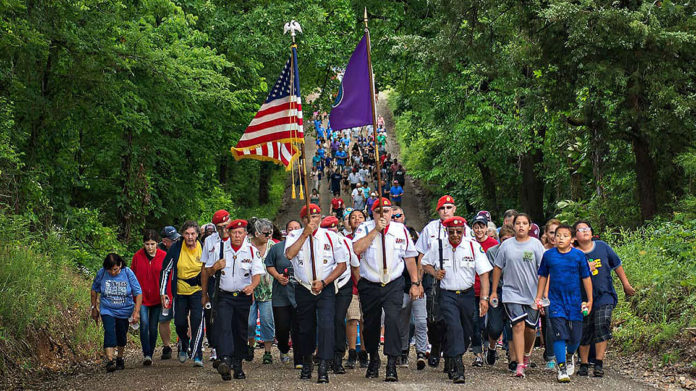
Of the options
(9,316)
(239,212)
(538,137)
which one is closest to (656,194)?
(538,137)

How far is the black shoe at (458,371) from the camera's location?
→ 10453 mm

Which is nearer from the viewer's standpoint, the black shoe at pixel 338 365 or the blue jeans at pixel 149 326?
the black shoe at pixel 338 365

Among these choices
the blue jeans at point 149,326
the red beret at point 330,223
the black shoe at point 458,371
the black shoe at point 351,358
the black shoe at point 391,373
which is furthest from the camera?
the blue jeans at point 149,326

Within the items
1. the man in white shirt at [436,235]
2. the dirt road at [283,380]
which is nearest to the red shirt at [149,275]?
the dirt road at [283,380]

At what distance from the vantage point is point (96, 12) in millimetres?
18938

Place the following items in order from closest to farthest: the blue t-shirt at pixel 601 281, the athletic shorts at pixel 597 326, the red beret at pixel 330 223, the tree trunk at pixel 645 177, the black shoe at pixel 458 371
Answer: the black shoe at pixel 458 371 < the athletic shorts at pixel 597 326 < the blue t-shirt at pixel 601 281 < the red beret at pixel 330 223 < the tree trunk at pixel 645 177

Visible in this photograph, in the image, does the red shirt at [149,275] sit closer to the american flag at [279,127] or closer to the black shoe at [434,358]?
the american flag at [279,127]

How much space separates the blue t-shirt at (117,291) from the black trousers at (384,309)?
11.2 ft

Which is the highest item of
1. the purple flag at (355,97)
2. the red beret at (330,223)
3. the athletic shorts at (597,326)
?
the purple flag at (355,97)

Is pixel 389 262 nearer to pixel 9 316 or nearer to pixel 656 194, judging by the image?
pixel 9 316

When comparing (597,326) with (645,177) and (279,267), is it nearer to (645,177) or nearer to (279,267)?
(279,267)

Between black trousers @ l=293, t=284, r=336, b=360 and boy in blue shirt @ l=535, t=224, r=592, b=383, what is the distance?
2.46 meters

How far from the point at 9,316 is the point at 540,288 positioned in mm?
7117

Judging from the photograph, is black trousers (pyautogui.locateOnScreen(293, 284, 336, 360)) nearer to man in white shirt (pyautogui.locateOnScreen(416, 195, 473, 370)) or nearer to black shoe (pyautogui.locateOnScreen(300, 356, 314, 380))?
black shoe (pyautogui.locateOnScreen(300, 356, 314, 380))
